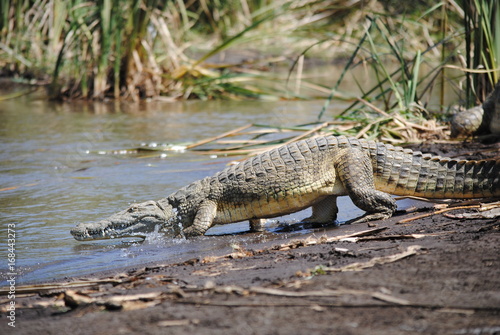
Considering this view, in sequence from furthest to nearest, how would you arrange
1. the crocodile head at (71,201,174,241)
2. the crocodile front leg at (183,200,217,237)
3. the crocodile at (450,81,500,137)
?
the crocodile at (450,81,500,137)
the crocodile front leg at (183,200,217,237)
the crocodile head at (71,201,174,241)

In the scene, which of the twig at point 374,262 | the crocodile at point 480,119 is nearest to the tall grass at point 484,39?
the crocodile at point 480,119

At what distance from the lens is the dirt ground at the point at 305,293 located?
2.30 meters

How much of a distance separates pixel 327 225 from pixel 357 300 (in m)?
2.36

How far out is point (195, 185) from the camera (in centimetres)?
507

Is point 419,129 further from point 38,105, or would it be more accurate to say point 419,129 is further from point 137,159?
point 38,105

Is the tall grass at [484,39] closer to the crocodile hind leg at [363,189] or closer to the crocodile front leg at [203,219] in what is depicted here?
the crocodile hind leg at [363,189]

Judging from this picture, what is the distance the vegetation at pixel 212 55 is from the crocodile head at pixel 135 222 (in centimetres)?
259

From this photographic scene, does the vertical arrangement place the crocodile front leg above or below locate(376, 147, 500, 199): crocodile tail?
below

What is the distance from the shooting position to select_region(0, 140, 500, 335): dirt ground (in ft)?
7.54

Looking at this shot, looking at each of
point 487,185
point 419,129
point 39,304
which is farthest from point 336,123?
point 39,304

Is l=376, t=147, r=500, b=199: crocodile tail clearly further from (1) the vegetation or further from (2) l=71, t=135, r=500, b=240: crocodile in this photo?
(1) the vegetation

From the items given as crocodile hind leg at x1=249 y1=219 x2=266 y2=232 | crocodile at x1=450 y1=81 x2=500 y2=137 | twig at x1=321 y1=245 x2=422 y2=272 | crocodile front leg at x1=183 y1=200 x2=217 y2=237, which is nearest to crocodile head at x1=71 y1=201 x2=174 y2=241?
crocodile front leg at x1=183 y1=200 x2=217 y2=237

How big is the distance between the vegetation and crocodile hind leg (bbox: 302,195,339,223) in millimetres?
1759

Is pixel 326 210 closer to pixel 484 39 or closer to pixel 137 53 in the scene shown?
pixel 484 39
